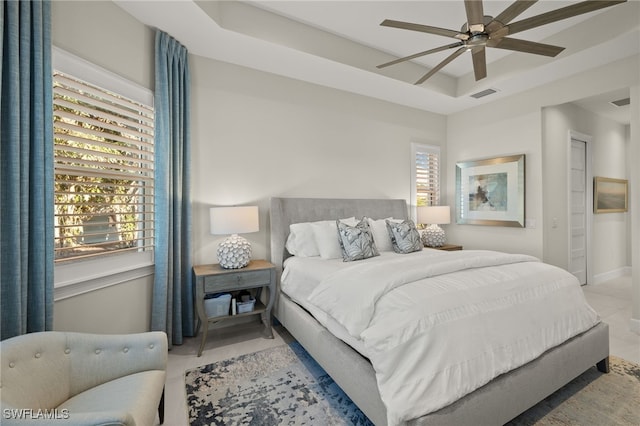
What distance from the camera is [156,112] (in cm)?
259

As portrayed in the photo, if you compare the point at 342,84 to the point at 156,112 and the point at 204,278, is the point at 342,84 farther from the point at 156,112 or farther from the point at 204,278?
the point at 204,278

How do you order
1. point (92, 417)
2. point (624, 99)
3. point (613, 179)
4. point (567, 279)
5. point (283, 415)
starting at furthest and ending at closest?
point (613, 179) → point (624, 99) → point (567, 279) → point (283, 415) → point (92, 417)

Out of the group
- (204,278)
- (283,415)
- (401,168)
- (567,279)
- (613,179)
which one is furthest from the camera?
(613,179)

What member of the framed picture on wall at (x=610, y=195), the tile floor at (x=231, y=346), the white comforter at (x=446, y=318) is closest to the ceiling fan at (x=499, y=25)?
the white comforter at (x=446, y=318)

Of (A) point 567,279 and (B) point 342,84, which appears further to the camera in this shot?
(B) point 342,84

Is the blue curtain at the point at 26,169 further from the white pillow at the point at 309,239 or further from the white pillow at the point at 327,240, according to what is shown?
the white pillow at the point at 327,240

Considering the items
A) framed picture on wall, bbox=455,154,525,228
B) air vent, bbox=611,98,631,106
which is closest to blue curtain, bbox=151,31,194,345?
framed picture on wall, bbox=455,154,525,228

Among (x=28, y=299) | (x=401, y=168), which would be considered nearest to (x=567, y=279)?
(x=401, y=168)

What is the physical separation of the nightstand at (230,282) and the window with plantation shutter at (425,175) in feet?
9.22

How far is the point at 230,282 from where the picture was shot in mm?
2678

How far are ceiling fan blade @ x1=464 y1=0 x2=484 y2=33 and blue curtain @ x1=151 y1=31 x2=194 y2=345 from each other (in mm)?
2485

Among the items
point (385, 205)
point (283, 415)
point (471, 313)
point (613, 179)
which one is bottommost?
point (283, 415)

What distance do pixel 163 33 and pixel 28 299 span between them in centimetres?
238

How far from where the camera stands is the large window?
1.98 metres
